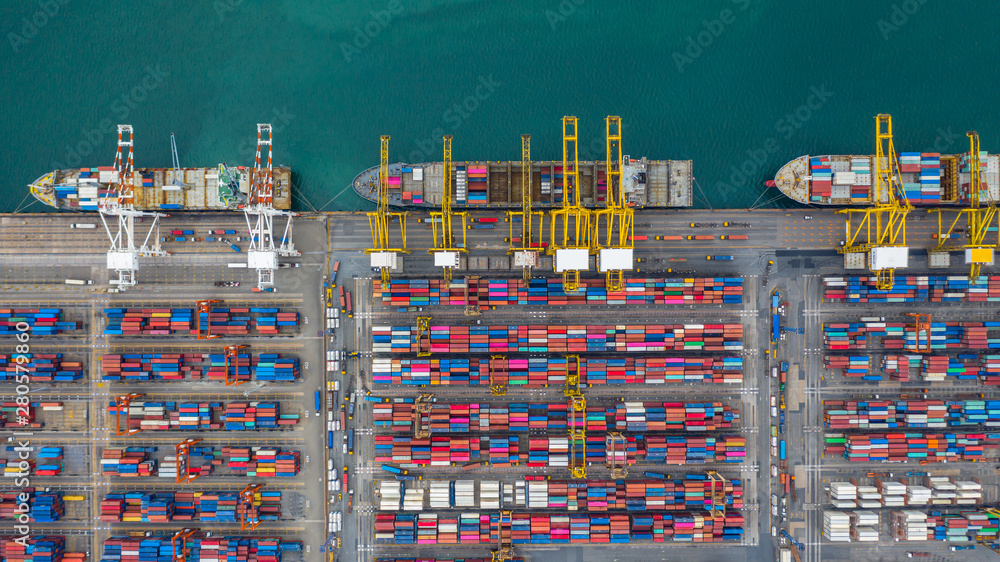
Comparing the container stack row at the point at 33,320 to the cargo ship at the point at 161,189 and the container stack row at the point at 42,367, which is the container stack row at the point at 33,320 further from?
the cargo ship at the point at 161,189

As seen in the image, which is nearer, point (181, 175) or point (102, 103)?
point (181, 175)

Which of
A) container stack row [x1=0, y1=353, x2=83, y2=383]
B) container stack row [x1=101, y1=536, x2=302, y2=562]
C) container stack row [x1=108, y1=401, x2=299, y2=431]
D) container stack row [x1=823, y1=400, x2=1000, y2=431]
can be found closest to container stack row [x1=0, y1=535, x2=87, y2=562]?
container stack row [x1=101, y1=536, x2=302, y2=562]

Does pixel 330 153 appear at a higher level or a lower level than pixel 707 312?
higher

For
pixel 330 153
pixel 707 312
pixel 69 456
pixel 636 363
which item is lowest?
pixel 69 456

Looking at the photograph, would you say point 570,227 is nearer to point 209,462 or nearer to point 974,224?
point 974,224

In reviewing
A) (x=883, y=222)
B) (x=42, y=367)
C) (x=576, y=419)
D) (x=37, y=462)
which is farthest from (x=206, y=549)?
(x=883, y=222)

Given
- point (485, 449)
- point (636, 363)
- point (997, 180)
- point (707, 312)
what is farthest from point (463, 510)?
point (997, 180)

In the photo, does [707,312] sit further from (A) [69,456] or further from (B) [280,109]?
(A) [69,456]
